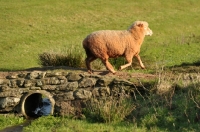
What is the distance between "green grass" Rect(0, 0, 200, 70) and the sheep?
592cm

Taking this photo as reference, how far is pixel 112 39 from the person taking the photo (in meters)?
14.7

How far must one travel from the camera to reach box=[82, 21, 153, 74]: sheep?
570 inches

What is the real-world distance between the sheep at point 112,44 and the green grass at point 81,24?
5924mm

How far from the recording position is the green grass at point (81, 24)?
85.1 ft

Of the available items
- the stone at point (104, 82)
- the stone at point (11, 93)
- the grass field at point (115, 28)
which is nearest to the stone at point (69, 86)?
the stone at point (104, 82)

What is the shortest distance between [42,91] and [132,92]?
2.95 metres

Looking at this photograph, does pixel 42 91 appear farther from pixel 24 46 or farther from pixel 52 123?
pixel 24 46

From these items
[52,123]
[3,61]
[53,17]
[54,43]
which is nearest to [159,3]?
[53,17]

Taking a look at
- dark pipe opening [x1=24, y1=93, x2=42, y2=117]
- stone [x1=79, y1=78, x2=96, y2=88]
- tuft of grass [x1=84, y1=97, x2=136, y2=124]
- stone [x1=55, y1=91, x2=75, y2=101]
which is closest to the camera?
tuft of grass [x1=84, y1=97, x2=136, y2=124]

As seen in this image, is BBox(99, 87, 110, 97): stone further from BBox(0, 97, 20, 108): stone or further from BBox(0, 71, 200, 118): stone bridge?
BBox(0, 97, 20, 108): stone

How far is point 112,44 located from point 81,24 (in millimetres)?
19996

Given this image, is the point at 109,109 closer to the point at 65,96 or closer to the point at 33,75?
the point at 65,96

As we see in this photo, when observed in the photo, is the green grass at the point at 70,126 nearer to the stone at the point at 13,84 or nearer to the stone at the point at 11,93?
the stone at the point at 11,93

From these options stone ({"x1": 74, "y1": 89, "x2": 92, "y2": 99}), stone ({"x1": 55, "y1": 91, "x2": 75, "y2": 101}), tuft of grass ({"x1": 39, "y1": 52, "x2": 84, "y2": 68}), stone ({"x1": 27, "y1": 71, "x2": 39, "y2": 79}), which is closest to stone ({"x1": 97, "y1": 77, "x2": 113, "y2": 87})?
stone ({"x1": 74, "y1": 89, "x2": 92, "y2": 99})
